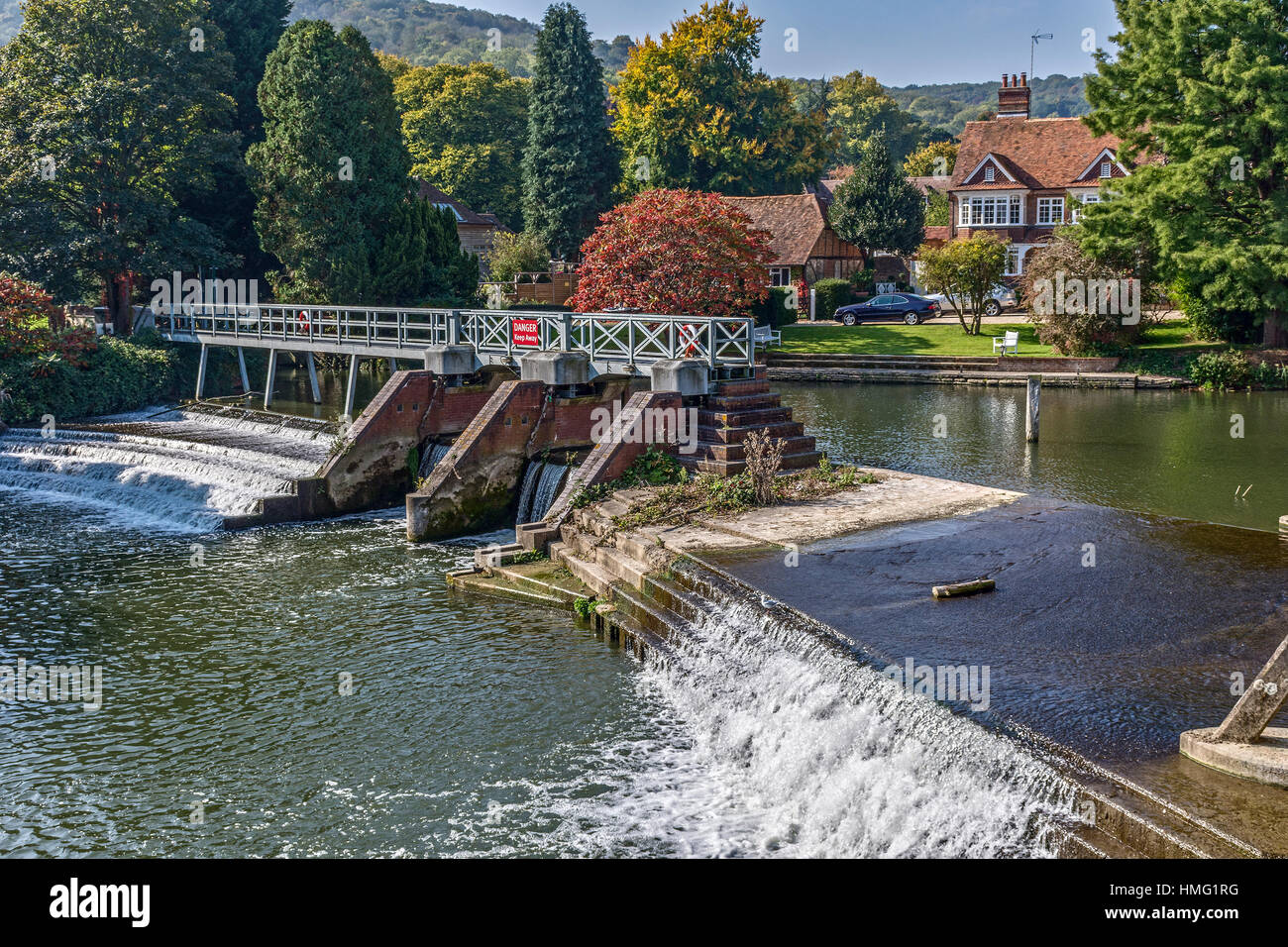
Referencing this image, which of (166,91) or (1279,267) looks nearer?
(1279,267)

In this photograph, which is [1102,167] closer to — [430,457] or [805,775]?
[430,457]

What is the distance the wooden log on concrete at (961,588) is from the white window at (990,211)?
51.8m

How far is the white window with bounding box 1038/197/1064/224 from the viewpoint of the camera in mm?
60719

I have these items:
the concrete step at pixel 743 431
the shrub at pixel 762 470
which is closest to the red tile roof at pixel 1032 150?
the concrete step at pixel 743 431

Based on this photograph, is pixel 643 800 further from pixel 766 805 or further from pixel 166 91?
pixel 166 91

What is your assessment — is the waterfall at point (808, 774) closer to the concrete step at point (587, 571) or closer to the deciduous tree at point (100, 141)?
the concrete step at point (587, 571)

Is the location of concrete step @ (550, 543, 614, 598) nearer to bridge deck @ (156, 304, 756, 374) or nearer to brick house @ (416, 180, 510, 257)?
bridge deck @ (156, 304, 756, 374)

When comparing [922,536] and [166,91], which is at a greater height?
[166,91]

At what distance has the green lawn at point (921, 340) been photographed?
4316 cm

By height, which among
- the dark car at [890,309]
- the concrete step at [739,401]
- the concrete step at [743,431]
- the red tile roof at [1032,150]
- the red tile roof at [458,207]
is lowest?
the concrete step at [743,431]

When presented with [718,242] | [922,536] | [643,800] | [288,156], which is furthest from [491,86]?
[643,800]

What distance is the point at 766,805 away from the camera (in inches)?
442

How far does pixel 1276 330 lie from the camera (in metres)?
39.1
